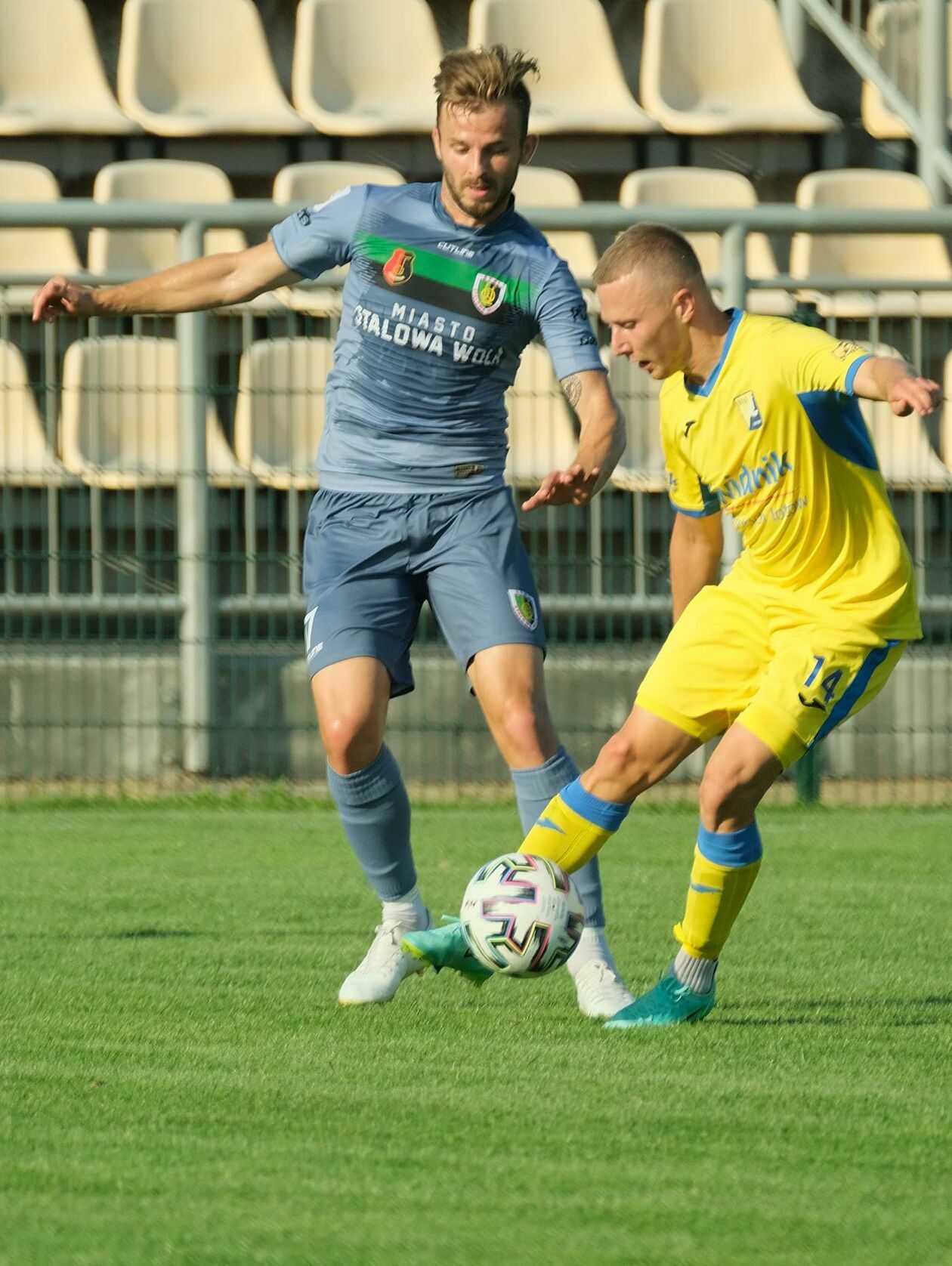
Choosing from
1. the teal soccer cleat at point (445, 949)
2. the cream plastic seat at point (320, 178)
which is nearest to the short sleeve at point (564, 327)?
the teal soccer cleat at point (445, 949)

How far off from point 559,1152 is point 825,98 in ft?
33.6

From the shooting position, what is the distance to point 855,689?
4.61m

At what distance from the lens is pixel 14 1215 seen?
297 cm

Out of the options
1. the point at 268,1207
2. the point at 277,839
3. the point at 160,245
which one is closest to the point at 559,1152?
the point at 268,1207

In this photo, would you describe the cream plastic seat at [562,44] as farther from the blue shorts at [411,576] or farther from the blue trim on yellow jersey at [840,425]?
the blue trim on yellow jersey at [840,425]

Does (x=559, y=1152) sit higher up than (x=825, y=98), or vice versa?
(x=825, y=98)

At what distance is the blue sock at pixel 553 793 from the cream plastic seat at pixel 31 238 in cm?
609

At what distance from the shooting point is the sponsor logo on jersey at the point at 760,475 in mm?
4602

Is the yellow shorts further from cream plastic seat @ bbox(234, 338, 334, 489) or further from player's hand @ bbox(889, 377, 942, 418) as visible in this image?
cream plastic seat @ bbox(234, 338, 334, 489)

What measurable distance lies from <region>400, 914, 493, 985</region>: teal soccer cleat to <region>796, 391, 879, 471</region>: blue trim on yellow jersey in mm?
1371

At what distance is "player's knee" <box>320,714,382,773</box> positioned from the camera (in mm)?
4922

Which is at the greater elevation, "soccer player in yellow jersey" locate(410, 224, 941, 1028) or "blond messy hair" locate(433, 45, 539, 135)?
"blond messy hair" locate(433, 45, 539, 135)

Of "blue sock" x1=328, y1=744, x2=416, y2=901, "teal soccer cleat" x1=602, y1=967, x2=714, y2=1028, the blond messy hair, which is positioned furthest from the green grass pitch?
the blond messy hair

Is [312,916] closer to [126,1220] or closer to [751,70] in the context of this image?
[126,1220]
